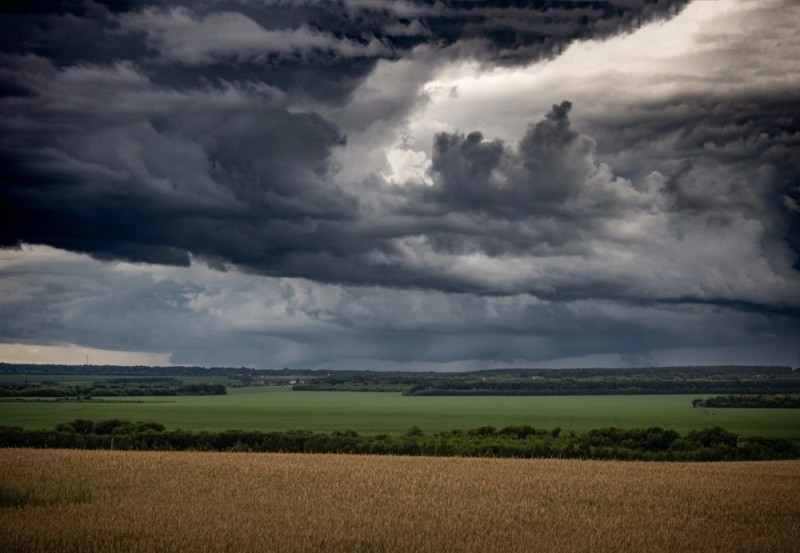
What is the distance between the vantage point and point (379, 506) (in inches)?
1353

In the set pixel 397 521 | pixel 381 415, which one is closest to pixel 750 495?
pixel 397 521

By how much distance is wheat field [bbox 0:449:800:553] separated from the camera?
26859mm

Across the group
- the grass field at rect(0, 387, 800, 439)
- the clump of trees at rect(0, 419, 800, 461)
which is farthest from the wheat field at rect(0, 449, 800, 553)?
the grass field at rect(0, 387, 800, 439)

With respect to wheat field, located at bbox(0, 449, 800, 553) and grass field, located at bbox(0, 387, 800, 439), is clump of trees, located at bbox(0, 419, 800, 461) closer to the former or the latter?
wheat field, located at bbox(0, 449, 800, 553)

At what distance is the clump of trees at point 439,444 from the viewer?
2948 inches

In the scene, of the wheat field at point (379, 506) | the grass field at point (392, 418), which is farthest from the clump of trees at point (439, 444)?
the grass field at point (392, 418)

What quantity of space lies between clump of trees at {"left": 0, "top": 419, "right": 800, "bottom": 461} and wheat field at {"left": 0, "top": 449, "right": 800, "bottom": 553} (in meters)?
22.4

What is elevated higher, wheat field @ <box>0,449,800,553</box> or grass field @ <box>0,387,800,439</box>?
wheat field @ <box>0,449,800,553</box>

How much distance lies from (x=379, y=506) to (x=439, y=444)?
1622 inches

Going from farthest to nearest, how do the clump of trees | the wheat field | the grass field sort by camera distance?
the grass field, the clump of trees, the wheat field

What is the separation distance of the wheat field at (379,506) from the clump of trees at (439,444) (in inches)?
882

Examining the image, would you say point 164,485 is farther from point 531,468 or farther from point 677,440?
point 677,440

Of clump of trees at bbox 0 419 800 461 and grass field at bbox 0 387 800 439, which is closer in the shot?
clump of trees at bbox 0 419 800 461

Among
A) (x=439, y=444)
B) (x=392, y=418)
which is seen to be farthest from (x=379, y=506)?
(x=392, y=418)
